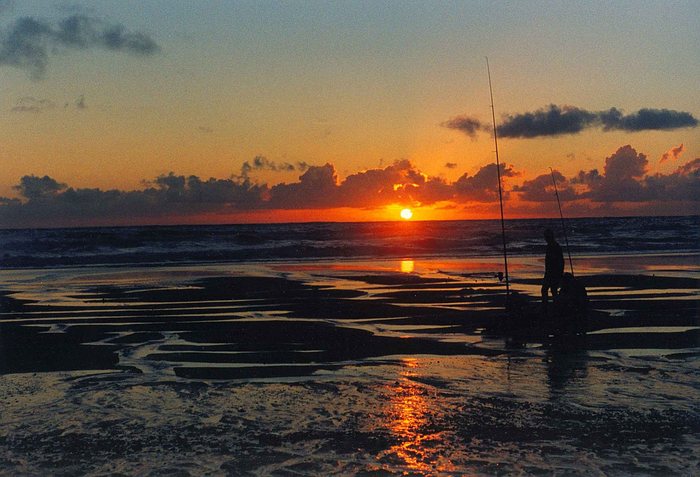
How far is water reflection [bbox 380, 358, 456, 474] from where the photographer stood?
19.9 ft

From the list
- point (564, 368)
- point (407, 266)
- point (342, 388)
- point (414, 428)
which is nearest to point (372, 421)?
point (414, 428)

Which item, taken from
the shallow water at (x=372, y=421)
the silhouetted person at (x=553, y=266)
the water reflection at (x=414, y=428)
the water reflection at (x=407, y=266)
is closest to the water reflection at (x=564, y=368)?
the shallow water at (x=372, y=421)

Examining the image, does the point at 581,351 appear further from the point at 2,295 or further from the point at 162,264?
the point at 162,264

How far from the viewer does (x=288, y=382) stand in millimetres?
9008

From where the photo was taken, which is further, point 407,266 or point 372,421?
point 407,266

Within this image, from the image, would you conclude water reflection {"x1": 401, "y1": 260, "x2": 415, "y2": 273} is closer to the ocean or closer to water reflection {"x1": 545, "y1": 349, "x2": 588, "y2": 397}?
the ocean

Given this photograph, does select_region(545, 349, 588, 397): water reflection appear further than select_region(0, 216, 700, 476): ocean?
Yes

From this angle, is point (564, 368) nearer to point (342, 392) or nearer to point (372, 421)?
point (342, 392)

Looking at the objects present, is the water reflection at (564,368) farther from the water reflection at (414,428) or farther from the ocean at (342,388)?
the water reflection at (414,428)

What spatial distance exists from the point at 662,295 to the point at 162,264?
2545 cm

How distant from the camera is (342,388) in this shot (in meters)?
8.63

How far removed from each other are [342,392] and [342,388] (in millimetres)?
203

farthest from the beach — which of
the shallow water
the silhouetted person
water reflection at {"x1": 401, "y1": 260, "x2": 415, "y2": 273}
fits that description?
water reflection at {"x1": 401, "y1": 260, "x2": 415, "y2": 273}

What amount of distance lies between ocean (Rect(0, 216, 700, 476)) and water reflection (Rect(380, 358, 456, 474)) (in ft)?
0.09
